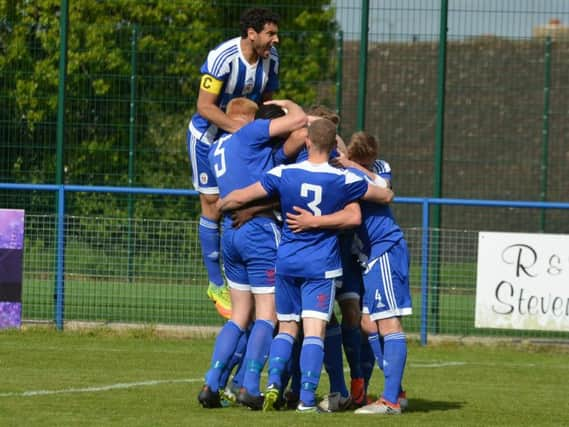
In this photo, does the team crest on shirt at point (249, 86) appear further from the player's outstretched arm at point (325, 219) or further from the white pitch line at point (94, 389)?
the white pitch line at point (94, 389)

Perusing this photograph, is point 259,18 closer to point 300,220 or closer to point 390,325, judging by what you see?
point 300,220

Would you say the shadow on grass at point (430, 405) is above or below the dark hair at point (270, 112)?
below

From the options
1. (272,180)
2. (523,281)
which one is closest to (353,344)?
(272,180)

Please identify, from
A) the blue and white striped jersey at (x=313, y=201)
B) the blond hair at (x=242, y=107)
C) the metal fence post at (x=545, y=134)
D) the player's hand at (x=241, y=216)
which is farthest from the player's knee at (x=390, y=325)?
the metal fence post at (x=545, y=134)

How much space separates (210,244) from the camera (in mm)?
10625

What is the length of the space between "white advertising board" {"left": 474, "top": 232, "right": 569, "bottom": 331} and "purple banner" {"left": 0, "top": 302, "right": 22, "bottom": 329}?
4.51 metres

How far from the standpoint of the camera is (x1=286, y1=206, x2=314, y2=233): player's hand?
838 centimetres

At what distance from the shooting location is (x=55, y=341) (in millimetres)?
13336

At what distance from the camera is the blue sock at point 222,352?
872cm

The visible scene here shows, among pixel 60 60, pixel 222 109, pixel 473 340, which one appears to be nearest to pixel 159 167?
pixel 60 60

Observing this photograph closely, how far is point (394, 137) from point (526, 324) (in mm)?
5507

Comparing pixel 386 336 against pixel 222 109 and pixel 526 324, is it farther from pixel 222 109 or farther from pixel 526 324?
pixel 526 324

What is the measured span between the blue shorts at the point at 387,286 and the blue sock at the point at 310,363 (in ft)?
1.62

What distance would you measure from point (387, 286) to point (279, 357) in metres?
0.83
